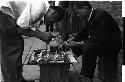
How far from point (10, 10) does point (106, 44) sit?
204 cm

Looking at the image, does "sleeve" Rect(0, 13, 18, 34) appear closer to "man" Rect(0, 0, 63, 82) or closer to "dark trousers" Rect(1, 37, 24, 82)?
"man" Rect(0, 0, 63, 82)

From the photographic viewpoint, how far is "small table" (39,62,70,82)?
557 cm

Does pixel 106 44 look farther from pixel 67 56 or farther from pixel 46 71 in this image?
pixel 46 71

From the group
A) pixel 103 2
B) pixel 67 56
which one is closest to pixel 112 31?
pixel 67 56

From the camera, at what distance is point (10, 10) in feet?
17.1

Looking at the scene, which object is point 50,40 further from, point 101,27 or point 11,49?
point 101,27

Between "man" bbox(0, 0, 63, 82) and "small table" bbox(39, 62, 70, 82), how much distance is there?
503 millimetres

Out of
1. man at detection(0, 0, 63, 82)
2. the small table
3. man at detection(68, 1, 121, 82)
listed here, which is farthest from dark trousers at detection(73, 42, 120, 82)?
man at detection(0, 0, 63, 82)

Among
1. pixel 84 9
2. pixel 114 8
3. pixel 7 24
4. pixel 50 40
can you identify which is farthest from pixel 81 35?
pixel 7 24

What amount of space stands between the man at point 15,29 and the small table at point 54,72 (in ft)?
1.65

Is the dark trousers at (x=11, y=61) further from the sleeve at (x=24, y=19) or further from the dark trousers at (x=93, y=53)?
the dark trousers at (x=93, y=53)

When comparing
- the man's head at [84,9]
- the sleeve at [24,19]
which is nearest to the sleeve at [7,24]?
the sleeve at [24,19]

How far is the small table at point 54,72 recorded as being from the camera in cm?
557

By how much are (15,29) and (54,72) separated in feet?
3.96
